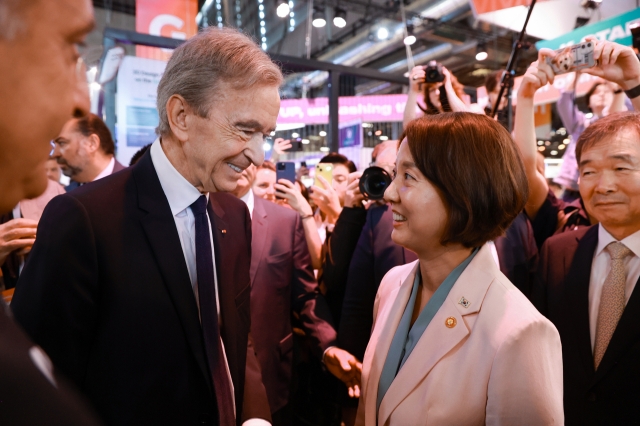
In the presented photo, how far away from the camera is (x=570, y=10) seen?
4684 millimetres

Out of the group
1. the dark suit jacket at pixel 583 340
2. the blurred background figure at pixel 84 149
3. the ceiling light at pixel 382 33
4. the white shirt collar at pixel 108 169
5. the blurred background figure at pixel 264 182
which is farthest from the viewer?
the ceiling light at pixel 382 33

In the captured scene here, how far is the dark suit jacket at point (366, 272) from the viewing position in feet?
6.97

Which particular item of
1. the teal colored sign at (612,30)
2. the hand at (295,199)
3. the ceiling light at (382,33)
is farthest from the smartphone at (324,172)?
the ceiling light at (382,33)

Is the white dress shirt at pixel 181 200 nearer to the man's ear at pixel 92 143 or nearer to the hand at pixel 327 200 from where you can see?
the hand at pixel 327 200

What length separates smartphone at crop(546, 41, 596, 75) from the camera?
193cm

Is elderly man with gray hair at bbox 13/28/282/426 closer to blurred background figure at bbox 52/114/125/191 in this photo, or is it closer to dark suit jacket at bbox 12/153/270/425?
dark suit jacket at bbox 12/153/270/425

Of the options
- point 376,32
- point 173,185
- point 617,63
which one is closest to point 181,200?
point 173,185

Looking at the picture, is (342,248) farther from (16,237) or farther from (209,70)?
(16,237)

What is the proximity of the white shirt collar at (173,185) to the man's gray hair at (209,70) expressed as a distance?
0.35 ft

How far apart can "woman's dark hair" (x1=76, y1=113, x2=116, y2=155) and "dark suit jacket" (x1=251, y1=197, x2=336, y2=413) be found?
1.61m

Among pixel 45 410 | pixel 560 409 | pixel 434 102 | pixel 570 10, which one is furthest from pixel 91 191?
pixel 570 10

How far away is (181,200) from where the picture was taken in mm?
1271

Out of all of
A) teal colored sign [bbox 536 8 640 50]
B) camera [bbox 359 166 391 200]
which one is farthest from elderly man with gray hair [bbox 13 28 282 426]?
teal colored sign [bbox 536 8 640 50]

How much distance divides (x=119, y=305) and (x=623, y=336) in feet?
5.31
